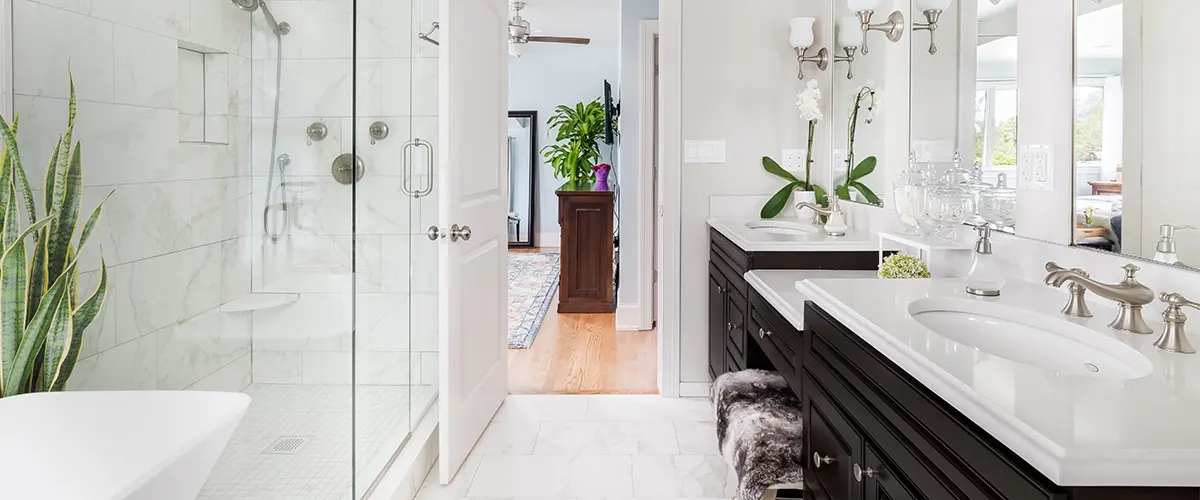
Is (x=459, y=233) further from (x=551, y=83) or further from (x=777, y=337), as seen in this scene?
(x=551, y=83)

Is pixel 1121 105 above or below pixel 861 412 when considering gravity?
above

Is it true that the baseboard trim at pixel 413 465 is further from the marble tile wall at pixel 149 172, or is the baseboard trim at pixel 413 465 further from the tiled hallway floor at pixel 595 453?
the marble tile wall at pixel 149 172

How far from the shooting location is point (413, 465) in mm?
2344

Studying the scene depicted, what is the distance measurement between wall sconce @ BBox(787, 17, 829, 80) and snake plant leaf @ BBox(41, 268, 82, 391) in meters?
2.75

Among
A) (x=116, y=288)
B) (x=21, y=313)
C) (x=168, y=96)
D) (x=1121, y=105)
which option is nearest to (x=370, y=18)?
(x=168, y=96)

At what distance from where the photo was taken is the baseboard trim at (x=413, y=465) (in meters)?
2.17

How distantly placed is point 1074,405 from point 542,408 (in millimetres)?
2578

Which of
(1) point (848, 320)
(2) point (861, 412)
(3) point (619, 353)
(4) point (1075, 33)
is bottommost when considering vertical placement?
(3) point (619, 353)

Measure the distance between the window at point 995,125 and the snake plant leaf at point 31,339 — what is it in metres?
1.95

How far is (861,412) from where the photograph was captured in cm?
120

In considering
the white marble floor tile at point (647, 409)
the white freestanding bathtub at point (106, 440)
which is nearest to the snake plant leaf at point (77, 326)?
the white freestanding bathtub at point (106, 440)

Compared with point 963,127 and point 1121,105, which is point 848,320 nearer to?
point 1121,105

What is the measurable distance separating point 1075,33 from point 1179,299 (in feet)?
2.31

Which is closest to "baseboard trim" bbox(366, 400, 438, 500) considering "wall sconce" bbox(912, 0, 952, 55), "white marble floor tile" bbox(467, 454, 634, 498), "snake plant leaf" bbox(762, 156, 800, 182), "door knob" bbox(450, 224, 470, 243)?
"white marble floor tile" bbox(467, 454, 634, 498)
